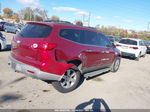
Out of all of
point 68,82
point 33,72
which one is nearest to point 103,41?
point 68,82

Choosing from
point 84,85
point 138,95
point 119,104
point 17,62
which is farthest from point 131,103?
point 17,62

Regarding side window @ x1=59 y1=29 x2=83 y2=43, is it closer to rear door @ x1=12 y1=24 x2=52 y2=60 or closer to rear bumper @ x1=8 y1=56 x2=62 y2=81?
rear door @ x1=12 y1=24 x2=52 y2=60

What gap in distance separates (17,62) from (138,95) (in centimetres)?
384

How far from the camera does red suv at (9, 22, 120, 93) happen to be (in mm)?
3852

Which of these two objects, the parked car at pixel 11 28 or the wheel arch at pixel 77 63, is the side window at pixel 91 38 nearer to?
the wheel arch at pixel 77 63

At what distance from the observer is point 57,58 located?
4.02m

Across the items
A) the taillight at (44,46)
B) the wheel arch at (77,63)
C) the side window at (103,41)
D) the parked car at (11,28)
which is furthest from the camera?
the parked car at (11,28)

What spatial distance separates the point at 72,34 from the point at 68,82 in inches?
56.7

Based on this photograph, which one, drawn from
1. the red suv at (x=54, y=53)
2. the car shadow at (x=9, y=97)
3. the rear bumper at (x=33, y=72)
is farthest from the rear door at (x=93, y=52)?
the car shadow at (x=9, y=97)

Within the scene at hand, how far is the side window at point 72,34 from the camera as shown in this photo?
426 cm

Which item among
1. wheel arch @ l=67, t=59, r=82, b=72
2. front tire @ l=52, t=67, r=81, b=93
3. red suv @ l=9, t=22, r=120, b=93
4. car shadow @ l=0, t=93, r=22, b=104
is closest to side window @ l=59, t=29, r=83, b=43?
red suv @ l=9, t=22, r=120, b=93

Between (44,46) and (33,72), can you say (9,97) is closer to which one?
(33,72)

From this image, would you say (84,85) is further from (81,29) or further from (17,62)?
(17,62)

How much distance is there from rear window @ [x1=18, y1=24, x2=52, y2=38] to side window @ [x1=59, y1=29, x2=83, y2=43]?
1.26ft
